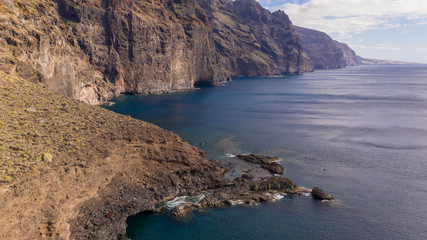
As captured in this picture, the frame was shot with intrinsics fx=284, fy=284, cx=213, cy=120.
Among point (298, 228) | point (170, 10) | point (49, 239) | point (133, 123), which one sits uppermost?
point (170, 10)

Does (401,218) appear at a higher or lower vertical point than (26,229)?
lower

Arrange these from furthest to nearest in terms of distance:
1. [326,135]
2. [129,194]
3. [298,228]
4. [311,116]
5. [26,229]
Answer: [311,116], [326,135], [129,194], [298,228], [26,229]

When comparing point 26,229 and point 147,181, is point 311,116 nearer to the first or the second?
point 147,181

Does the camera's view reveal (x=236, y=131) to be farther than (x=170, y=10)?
No

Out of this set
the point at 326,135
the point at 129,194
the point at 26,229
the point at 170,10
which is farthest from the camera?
the point at 170,10

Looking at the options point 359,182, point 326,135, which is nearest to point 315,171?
point 359,182

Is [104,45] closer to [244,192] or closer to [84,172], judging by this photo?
[84,172]

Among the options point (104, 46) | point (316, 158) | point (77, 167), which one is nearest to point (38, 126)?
point (77, 167)
